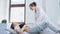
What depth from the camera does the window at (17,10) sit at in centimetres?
509

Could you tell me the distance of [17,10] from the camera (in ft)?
17.1

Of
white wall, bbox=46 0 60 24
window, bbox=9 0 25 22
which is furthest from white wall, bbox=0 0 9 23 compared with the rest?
white wall, bbox=46 0 60 24

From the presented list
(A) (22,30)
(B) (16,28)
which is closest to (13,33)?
(B) (16,28)

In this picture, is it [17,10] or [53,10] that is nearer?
[53,10]

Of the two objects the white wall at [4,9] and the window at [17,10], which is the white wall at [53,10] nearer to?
the window at [17,10]

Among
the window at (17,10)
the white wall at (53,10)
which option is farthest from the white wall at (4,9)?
the white wall at (53,10)

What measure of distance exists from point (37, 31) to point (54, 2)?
109 inches

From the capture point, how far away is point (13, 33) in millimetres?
2424

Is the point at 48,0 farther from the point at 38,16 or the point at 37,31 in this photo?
the point at 37,31

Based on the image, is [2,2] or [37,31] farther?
[2,2]

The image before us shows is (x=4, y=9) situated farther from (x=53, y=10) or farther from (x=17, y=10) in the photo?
(x=53, y=10)

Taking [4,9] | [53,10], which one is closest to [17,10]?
[4,9]

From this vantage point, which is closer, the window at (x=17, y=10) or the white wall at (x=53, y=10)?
the white wall at (x=53, y=10)

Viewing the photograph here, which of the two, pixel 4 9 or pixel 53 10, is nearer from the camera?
pixel 53 10
